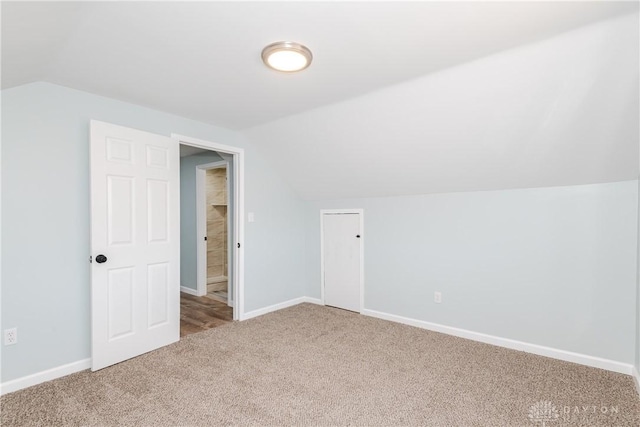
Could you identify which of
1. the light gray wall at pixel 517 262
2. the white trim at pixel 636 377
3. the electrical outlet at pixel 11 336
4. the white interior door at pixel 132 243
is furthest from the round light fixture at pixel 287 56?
the white trim at pixel 636 377

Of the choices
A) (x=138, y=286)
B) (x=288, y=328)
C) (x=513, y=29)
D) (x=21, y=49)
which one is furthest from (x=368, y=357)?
(x=21, y=49)

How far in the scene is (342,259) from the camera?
4109 millimetres

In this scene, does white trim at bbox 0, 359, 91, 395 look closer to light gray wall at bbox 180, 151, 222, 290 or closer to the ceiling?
the ceiling

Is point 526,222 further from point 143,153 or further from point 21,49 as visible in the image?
point 21,49

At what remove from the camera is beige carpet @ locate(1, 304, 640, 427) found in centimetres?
190

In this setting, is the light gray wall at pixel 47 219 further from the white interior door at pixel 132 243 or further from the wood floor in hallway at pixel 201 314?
the wood floor in hallway at pixel 201 314

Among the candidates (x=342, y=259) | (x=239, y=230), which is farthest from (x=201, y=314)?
(x=342, y=259)

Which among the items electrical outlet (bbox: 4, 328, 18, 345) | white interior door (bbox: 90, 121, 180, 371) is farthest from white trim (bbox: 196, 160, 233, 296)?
electrical outlet (bbox: 4, 328, 18, 345)

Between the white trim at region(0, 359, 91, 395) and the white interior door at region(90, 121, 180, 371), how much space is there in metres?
0.12

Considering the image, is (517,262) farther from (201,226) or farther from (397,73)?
(201,226)

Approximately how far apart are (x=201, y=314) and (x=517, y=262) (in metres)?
3.44

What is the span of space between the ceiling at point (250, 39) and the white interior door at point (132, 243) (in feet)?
1.73

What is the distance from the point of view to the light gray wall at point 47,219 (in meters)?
2.20

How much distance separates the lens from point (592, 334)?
8.22 feet
